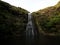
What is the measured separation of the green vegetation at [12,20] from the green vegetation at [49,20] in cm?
917

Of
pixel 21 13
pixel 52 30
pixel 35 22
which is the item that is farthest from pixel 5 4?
pixel 52 30

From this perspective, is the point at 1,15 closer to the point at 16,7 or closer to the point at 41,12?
the point at 16,7

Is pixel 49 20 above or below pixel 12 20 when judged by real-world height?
above

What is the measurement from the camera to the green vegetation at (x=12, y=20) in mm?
96094

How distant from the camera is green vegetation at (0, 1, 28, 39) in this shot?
96094 millimetres

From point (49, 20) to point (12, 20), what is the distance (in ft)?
90.1

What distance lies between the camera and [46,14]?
143625 mm

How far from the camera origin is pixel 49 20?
129 metres

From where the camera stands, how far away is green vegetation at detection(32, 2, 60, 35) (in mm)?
114619

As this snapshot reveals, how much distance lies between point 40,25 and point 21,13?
48.7ft

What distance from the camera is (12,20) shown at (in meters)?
112

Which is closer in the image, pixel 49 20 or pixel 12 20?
pixel 12 20

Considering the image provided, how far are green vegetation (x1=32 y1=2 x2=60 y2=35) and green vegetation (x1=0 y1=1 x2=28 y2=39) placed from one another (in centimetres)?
917

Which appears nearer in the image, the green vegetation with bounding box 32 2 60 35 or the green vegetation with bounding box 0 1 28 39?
the green vegetation with bounding box 0 1 28 39
